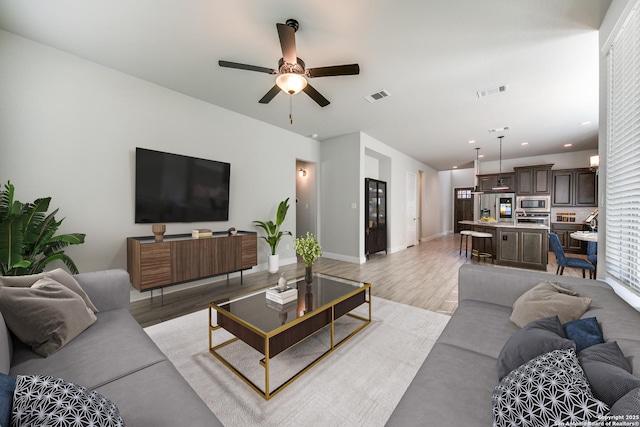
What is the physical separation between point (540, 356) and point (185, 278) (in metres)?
3.51

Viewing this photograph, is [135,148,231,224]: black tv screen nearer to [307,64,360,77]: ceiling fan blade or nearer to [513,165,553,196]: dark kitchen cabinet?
[307,64,360,77]: ceiling fan blade

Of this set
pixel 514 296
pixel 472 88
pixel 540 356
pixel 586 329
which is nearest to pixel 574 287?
pixel 514 296

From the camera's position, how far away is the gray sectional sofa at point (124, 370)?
3.21ft

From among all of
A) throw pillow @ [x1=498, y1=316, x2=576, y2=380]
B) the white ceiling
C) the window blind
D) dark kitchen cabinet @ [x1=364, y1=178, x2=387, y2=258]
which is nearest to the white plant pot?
dark kitchen cabinet @ [x1=364, y1=178, x2=387, y2=258]

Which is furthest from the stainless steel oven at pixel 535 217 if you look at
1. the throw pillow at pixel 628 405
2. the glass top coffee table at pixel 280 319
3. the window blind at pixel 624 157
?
the throw pillow at pixel 628 405

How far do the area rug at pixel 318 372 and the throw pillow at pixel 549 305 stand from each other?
811 mm

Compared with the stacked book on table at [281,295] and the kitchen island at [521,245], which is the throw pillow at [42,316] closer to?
the stacked book on table at [281,295]

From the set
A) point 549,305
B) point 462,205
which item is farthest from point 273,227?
point 462,205

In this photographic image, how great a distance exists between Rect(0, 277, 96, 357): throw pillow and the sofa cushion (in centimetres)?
5

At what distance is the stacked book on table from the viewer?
7.05ft

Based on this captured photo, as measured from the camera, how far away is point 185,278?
10.9 feet

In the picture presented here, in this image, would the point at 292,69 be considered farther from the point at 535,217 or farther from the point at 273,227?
the point at 535,217

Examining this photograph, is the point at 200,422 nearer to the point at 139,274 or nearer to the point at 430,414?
the point at 430,414

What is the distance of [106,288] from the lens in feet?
6.42
